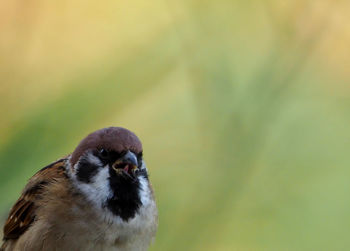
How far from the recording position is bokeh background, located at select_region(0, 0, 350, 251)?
71.9 inches

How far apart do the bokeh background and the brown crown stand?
0.07m

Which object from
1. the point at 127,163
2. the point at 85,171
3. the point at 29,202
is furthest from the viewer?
the point at 29,202

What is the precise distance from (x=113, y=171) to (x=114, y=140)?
105mm

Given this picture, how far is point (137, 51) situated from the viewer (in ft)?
7.55

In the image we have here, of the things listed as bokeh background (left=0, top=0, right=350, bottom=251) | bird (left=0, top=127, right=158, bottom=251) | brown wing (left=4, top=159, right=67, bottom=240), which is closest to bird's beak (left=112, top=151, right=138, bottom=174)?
bird (left=0, top=127, right=158, bottom=251)

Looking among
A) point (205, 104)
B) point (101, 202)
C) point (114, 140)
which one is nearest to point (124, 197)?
point (101, 202)

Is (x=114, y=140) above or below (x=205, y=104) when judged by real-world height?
below

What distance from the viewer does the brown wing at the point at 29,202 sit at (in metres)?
2.19

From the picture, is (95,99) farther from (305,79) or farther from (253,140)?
(305,79)

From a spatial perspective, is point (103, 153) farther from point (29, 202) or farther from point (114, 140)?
point (29, 202)

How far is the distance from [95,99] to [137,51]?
44 centimetres

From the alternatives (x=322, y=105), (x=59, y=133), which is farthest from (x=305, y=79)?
(x=59, y=133)

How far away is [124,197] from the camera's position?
2.00 metres

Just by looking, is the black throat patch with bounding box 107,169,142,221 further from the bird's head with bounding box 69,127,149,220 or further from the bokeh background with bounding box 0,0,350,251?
the bokeh background with bounding box 0,0,350,251
